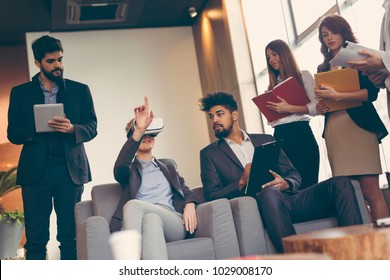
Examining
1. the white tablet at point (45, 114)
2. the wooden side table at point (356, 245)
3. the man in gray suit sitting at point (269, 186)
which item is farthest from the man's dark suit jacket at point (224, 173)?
the wooden side table at point (356, 245)

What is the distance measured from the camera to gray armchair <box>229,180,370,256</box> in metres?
2.65

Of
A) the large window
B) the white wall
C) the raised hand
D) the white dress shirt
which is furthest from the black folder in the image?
the white wall

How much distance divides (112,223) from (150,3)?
3.69 metres

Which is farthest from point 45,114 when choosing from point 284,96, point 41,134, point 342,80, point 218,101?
point 342,80

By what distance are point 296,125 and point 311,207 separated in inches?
37.1

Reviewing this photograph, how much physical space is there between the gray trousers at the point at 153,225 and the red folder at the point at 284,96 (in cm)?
97

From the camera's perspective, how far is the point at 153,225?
2.41 m

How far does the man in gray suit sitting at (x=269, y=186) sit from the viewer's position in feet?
8.25

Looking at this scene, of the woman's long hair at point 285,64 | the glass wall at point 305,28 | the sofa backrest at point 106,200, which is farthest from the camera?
the glass wall at point 305,28

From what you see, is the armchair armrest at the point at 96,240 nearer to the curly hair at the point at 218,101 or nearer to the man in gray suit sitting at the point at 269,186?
Answer: the man in gray suit sitting at the point at 269,186

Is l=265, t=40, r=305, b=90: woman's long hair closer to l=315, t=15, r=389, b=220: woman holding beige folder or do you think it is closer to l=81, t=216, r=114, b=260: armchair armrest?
l=315, t=15, r=389, b=220: woman holding beige folder
